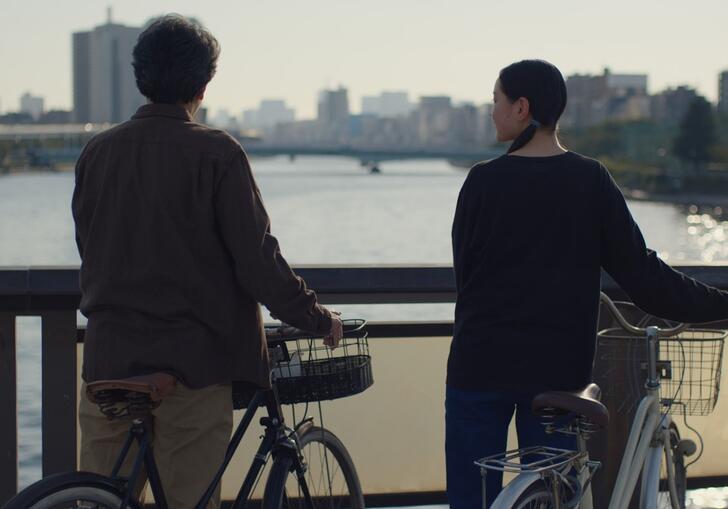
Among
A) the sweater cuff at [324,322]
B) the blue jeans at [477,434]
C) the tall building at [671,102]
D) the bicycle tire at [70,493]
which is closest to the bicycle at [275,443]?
the bicycle tire at [70,493]

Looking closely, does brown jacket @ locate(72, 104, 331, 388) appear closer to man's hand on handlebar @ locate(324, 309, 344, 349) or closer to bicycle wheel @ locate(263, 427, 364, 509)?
man's hand on handlebar @ locate(324, 309, 344, 349)

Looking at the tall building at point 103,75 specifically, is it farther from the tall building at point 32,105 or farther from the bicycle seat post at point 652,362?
the bicycle seat post at point 652,362

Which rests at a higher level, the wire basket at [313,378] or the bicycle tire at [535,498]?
the wire basket at [313,378]

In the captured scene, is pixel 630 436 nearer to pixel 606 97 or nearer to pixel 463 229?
pixel 463 229

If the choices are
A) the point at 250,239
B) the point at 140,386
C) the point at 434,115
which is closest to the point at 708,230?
the point at 250,239

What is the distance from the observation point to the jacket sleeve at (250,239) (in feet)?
7.75

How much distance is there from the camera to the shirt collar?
2428 millimetres

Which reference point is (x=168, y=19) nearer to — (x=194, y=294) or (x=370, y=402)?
(x=194, y=294)

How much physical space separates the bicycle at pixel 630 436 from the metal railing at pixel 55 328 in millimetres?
712

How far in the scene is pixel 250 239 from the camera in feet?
7.77

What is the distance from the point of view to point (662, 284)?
8.80 feet

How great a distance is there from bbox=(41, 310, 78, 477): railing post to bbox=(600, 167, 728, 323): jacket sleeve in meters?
1.53

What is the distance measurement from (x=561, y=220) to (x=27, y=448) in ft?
5.92

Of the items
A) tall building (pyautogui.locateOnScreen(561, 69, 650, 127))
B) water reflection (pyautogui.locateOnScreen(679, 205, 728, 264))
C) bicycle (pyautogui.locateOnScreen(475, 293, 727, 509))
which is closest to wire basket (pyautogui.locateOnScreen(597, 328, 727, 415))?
bicycle (pyautogui.locateOnScreen(475, 293, 727, 509))
